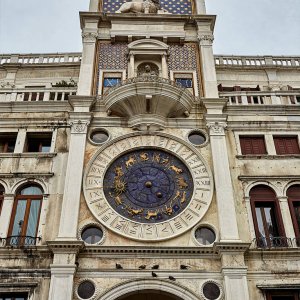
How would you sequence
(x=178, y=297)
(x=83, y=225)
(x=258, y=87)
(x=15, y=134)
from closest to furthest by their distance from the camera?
(x=178, y=297) < (x=83, y=225) < (x=15, y=134) < (x=258, y=87)

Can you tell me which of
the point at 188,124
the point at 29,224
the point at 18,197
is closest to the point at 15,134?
the point at 18,197

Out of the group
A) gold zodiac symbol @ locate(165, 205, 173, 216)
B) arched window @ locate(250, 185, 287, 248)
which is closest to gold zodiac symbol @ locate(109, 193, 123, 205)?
gold zodiac symbol @ locate(165, 205, 173, 216)

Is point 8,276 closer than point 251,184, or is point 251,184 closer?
point 8,276

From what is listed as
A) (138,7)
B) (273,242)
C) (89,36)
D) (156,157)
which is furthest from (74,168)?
(138,7)

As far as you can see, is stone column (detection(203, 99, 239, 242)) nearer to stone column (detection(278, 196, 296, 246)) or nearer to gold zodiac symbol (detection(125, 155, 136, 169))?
stone column (detection(278, 196, 296, 246))

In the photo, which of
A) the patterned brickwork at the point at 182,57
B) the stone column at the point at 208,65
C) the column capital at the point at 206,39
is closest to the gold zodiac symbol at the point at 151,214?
the stone column at the point at 208,65

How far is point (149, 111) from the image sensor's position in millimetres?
20344

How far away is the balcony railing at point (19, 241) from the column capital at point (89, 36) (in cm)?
1023

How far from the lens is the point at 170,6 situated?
2580 cm

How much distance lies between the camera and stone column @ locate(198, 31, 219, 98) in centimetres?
2138

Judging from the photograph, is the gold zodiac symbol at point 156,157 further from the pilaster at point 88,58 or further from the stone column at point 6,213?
the stone column at point 6,213

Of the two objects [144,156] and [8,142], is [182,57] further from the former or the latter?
[8,142]

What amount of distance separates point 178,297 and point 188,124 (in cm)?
741

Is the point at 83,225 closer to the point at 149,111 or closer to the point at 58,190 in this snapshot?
the point at 58,190
